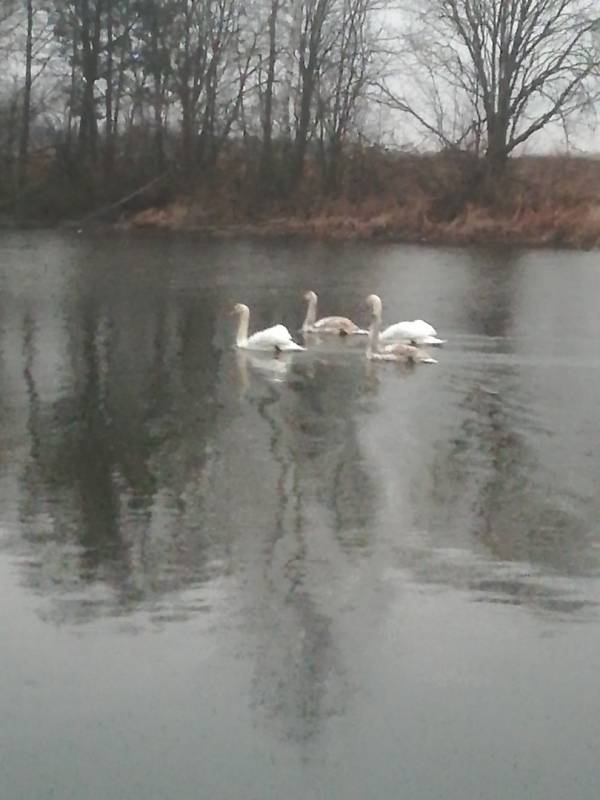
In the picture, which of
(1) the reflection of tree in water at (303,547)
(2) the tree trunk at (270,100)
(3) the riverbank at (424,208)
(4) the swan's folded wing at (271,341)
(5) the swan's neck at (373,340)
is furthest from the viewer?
(2) the tree trunk at (270,100)

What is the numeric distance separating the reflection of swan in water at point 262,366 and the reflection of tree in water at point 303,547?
1.13 meters

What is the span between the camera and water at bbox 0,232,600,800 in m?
5.25

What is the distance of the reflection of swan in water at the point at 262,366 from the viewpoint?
1383 centimetres

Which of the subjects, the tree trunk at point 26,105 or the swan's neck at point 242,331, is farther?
the tree trunk at point 26,105

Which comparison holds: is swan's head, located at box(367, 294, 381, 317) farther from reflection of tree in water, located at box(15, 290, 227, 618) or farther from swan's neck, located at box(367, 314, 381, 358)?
reflection of tree in water, located at box(15, 290, 227, 618)

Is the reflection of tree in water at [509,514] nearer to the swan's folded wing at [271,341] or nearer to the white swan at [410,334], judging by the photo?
the swan's folded wing at [271,341]

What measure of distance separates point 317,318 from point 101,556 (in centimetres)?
1296

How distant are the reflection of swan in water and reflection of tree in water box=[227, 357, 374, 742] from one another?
113 centimetres

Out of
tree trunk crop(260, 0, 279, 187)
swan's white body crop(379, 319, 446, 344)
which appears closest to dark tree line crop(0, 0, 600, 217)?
tree trunk crop(260, 0, 279, 187)

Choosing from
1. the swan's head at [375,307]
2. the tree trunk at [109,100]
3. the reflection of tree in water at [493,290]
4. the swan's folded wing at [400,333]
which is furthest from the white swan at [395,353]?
the tree trunk at [109,100]

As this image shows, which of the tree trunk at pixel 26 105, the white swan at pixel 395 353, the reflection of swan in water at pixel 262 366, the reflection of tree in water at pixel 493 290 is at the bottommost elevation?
the reflection of tree in water at pixel 493 290

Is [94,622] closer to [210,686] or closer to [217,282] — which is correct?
[210,686]

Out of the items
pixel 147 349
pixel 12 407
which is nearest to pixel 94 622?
pixel 12 407

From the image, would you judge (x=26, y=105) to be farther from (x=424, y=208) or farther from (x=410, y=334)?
(x=410, y=334)
